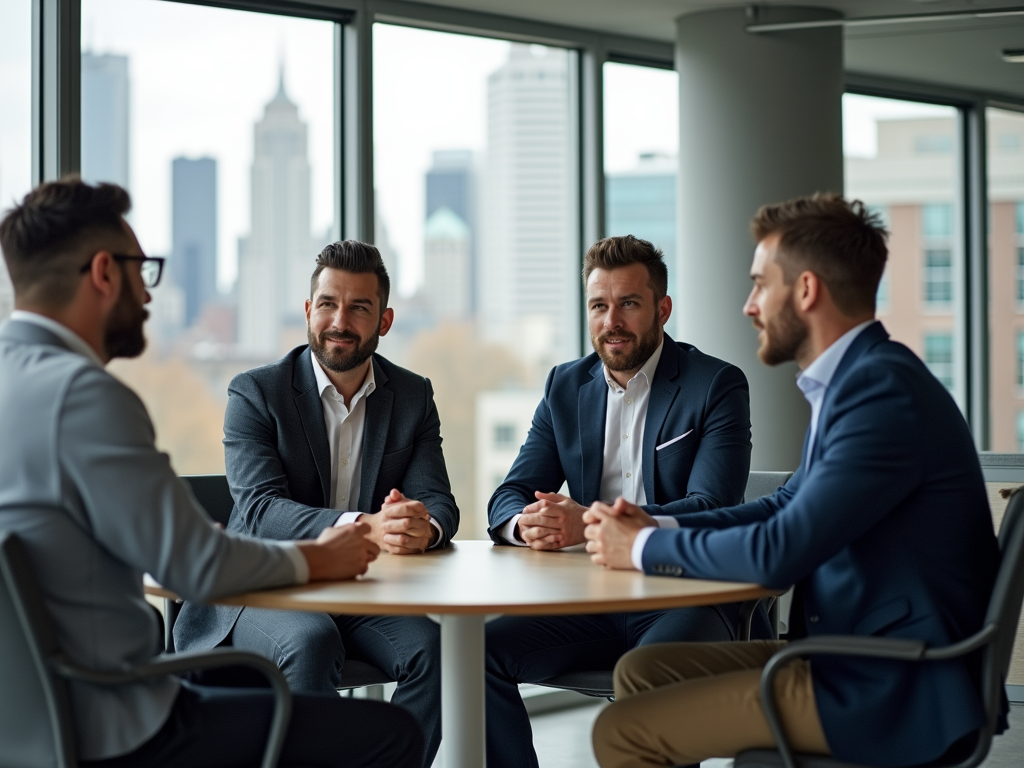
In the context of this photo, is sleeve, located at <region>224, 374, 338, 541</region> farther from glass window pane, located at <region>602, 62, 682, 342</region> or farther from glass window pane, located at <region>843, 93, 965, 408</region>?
glass window pane, located at <region>843, 93, 965, 408</region>

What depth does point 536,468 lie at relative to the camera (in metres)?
3.43

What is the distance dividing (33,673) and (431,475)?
159 cm

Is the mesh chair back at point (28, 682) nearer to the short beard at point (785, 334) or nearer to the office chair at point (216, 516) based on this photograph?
the office chair at point (216, 516)

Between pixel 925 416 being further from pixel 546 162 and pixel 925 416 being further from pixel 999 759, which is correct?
pixel 546 162

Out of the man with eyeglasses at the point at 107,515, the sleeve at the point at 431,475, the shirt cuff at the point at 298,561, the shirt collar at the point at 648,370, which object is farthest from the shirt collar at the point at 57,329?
the shirt collar at the point at 648,370

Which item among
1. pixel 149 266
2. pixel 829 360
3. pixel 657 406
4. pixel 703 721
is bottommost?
pixel 703 721

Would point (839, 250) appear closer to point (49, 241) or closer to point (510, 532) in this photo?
point (510, 532)

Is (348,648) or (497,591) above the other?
(497,591)

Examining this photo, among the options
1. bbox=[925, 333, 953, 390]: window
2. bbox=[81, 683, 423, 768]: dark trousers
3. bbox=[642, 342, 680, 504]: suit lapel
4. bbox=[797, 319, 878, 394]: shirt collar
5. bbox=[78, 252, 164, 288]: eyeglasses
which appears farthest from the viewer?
bbox=[925, 333, 953, 390]: window

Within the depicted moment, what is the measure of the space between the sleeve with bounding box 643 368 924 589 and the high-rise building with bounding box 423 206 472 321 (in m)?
2.88

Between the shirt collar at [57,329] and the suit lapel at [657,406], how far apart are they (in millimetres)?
1655

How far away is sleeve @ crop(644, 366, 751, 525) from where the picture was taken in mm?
3174

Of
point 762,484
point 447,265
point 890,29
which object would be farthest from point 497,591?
point 890,29

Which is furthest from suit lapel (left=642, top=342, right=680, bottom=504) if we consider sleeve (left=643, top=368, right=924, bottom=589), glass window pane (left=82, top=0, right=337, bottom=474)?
glass window pane (left=82, top=0, right=337, bottom=474)
